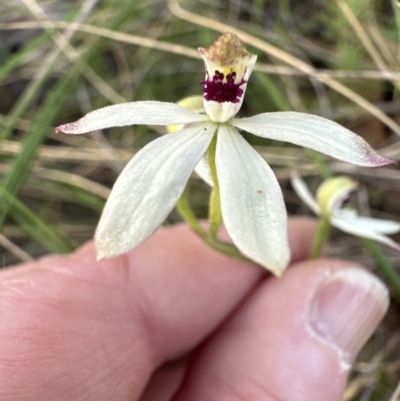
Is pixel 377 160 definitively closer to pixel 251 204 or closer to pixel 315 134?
pixel 315 134

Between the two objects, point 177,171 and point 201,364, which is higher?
point 177,171

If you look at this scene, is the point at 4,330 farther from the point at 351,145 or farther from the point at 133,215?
the point at 351,145

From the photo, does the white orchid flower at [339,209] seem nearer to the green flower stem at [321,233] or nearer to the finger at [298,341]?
the green flower stem at [321,233]

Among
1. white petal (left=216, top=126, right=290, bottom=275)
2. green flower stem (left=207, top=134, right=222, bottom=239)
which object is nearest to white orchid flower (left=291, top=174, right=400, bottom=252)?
green flower stem (left=207, top=134, right=222, bottom=239)

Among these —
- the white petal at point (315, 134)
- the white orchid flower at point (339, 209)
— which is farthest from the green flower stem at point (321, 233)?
the white petal at point (315, 134)

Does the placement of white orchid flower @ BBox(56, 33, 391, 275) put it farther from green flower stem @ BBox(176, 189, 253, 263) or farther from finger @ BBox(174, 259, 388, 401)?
finger @ BBox(174, 259, 388, 401)

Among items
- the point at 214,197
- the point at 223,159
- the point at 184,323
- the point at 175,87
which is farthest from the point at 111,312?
the point at 175,87

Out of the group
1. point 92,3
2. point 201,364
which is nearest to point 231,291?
point 201,364
